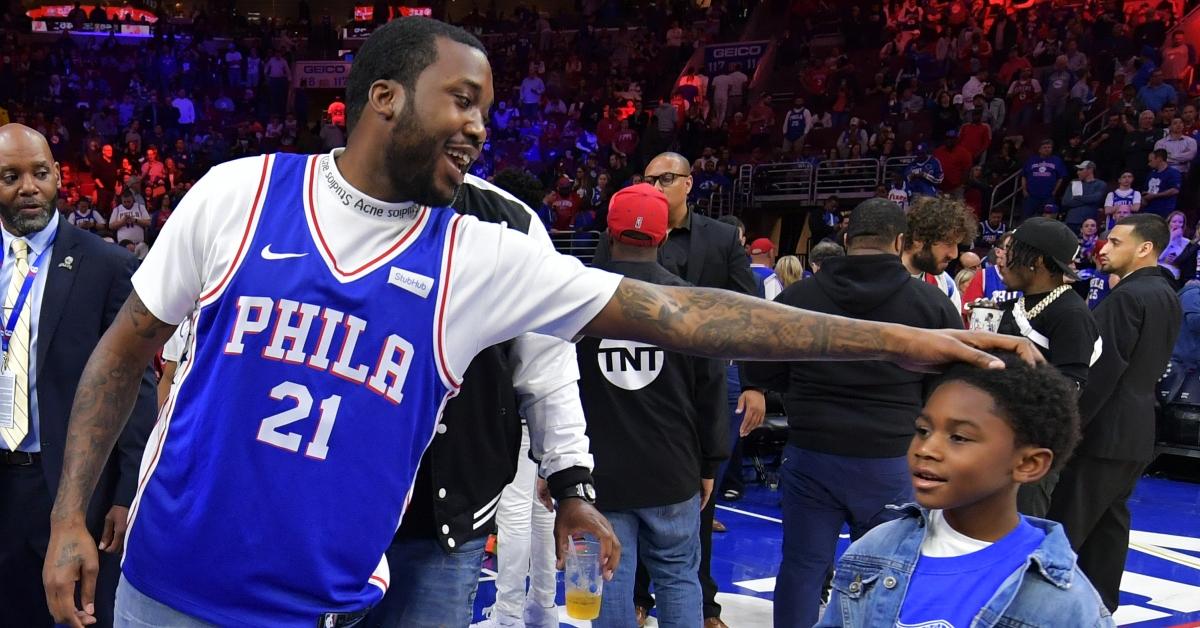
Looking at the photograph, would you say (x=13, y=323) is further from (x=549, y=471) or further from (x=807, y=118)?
(x=807, y=118)

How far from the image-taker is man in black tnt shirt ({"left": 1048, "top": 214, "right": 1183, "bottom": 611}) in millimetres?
4918

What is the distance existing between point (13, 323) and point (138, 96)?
2140cm

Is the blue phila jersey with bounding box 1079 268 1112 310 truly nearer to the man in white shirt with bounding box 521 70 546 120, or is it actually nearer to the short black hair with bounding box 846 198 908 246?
the short black hair with bounding box 846 198 908 246

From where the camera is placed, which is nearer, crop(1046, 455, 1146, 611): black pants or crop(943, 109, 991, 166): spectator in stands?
crop(1046, 455, 1146, 611): black pants

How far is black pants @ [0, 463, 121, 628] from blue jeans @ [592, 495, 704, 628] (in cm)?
161

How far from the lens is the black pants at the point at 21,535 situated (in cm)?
340

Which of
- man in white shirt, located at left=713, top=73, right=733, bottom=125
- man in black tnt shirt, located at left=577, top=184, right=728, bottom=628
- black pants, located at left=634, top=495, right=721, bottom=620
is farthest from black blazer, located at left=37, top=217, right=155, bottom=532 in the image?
man in white shirt, located at left=713, top=73, right=733, bottom=125

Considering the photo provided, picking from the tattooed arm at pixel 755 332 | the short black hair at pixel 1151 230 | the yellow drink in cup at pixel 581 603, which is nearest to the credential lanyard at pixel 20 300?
the yellow drink in cup at pixel 581 603

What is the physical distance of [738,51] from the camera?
22531 millimetres

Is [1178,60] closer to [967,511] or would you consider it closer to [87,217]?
[87,217]

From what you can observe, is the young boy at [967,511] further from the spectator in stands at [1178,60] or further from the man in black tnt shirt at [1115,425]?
the spectator in stands at [1178,60]

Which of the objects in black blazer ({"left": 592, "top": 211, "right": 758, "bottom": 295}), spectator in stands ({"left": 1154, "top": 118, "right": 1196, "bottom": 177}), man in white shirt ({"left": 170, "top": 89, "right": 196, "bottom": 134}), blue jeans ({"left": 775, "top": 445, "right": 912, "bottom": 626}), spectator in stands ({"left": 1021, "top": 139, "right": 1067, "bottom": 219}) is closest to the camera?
blue jeans ({"left": 775, "top": 445, "right": 912, "bottom": 626})

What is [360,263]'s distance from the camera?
1.89 meters

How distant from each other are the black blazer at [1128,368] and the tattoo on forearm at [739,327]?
328cm
